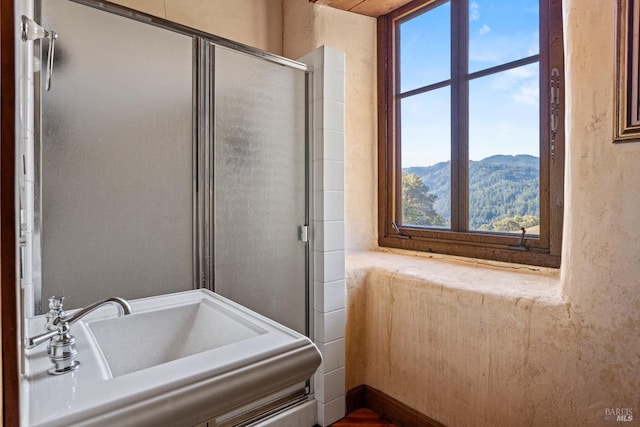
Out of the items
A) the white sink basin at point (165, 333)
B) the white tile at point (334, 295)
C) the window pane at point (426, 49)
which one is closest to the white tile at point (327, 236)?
the white tile at point (334, 295)

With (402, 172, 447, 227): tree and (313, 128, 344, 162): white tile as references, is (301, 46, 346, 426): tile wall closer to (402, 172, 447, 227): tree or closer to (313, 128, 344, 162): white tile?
(313, 128, 344, 162): white tile

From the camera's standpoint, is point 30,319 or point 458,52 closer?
point 30,319

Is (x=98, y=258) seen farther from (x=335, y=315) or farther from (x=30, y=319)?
(x=335, y=315)

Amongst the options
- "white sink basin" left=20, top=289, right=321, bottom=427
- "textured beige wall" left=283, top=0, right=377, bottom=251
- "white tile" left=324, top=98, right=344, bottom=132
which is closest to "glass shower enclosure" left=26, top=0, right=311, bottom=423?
"white tile" left=324, top=98, right=344, bottom=132

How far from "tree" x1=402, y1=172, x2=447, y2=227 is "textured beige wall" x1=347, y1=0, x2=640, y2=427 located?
0.50 metres

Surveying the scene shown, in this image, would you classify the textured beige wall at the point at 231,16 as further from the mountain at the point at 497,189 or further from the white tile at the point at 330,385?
the white tile at the point at 330,385

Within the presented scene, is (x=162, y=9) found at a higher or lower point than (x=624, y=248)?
higher

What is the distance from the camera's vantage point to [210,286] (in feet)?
4.54

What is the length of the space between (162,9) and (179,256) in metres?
1.30

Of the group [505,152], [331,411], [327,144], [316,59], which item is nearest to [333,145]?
[327,144]

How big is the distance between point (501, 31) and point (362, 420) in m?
2.00

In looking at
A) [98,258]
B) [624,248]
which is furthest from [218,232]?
[624,248]

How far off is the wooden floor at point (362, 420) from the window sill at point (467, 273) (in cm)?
69

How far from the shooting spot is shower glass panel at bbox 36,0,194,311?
1074 mm
